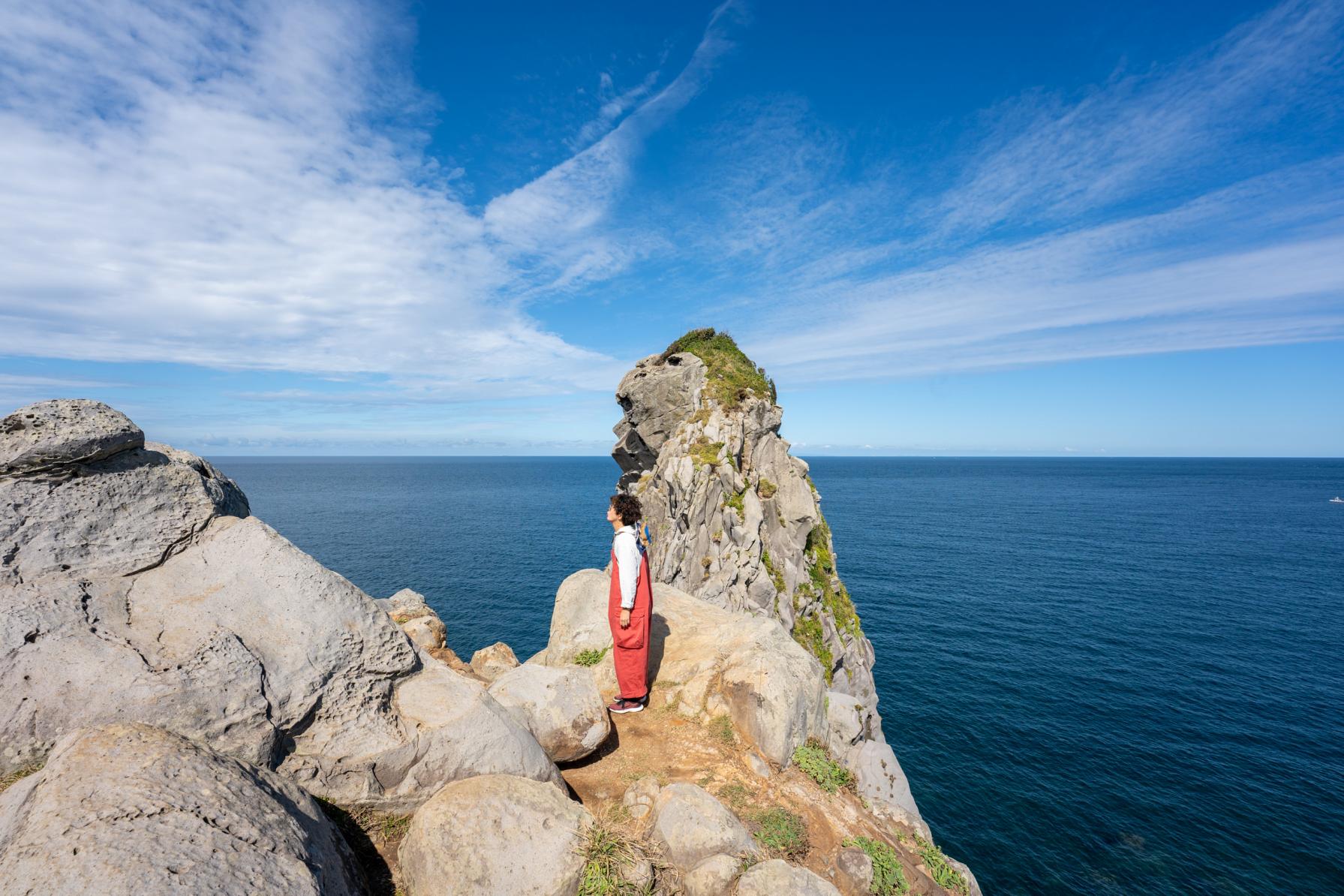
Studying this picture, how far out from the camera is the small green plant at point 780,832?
8102 millimetres

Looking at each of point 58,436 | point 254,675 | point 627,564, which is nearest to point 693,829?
point 627,564

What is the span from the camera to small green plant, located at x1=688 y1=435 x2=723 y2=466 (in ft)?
128

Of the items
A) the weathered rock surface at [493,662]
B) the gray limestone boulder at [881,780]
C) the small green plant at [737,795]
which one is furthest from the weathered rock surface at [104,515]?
the gray limestone boulder at [881,780]

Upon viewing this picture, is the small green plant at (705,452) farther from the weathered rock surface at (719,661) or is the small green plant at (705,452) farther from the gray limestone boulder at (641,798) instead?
the gray limestone boulder at (641,798)

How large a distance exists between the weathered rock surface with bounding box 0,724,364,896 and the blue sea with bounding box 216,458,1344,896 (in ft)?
113

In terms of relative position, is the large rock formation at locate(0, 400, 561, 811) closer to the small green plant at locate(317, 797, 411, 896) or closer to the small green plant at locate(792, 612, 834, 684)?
the small green plant at locate(317, 797, 411, 896)

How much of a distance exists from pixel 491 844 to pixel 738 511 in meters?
32.6

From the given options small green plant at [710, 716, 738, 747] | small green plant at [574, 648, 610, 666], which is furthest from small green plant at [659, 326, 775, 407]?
small green plant at [710, 716, 738, 747]

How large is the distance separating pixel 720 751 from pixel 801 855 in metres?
2.41

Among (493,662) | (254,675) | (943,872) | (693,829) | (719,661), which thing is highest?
(254,675)

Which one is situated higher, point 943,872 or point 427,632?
point 427,632

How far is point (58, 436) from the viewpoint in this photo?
731cm

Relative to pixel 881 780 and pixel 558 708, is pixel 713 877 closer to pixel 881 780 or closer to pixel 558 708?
pixel 558 708

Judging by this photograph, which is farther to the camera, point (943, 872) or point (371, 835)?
point (943, 872)
